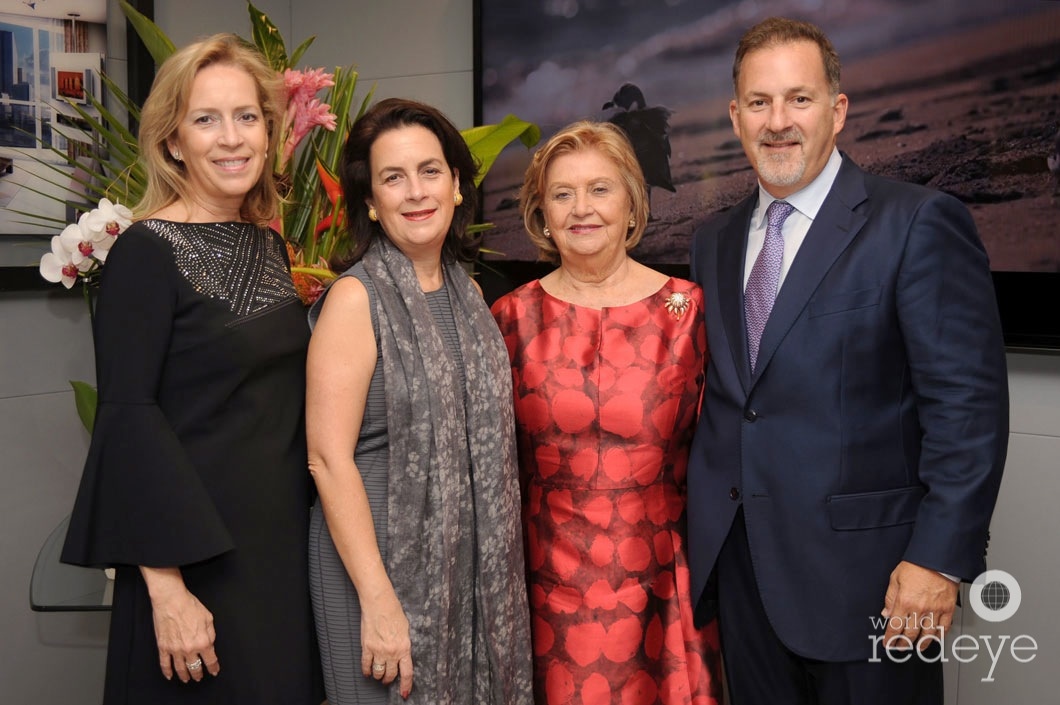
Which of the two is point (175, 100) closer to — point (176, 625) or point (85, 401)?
point (176, 625)

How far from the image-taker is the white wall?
236cm

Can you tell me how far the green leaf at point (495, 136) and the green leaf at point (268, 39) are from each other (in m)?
0.52

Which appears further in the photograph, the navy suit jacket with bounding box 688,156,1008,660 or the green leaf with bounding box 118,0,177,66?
the green leaf with bounding box 118,0,177,66

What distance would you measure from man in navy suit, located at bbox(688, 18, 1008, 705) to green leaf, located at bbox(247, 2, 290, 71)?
1.27 metres

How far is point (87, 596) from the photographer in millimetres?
2049

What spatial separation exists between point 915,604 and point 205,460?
4.18 ft

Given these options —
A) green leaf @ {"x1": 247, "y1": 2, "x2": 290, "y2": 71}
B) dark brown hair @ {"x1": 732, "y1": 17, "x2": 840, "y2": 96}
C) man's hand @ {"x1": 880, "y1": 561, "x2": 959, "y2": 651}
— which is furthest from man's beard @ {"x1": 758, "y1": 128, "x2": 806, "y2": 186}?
green leaf @ {"x1": 247, "y1": 2, "x2": 290, "y2": 71}

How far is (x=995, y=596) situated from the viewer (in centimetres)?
244

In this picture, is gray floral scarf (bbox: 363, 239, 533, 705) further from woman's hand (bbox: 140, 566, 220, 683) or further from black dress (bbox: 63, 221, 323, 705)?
woman's hand (bbox: 140, 566, 220, 683)

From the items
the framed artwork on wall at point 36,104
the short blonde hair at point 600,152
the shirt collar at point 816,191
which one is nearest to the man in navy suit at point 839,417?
the shirt collar at point 816,191

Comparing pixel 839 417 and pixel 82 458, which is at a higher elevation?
pixel 839 417

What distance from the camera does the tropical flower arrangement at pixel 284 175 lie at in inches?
76.2

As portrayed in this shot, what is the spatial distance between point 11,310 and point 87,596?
3.20 feet

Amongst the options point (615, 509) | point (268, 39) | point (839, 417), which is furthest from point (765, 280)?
point (268, 39)
